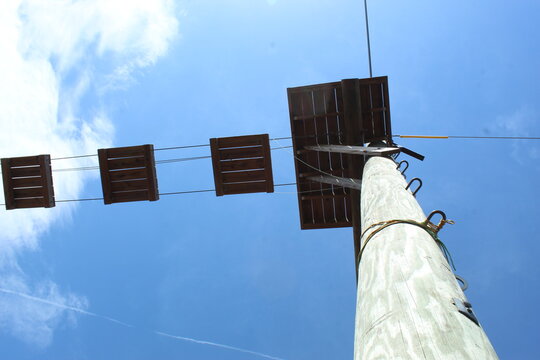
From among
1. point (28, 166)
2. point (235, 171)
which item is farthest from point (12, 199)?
point (235, 171)

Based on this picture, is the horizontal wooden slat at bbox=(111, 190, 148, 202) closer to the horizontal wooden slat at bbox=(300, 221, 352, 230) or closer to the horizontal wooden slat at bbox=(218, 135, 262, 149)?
the horizontal wooden slat at bbox=(218, 135, 262, 149)

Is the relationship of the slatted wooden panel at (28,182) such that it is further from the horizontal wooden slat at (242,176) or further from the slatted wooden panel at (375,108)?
the slatted wooden panel at (375,108)

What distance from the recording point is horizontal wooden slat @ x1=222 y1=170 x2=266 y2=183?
9.95 metres

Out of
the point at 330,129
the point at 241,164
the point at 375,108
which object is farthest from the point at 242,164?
the point at 375,108

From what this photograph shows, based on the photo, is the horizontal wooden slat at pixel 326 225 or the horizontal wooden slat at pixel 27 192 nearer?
the horizontal wooden slat at pixel 27 192

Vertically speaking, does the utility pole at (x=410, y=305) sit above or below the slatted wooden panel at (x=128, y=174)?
below

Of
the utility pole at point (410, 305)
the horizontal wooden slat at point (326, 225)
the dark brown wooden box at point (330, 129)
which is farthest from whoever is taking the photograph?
the horizontal wooden slat at point (326, 225)

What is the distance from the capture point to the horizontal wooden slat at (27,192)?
32.9 feet

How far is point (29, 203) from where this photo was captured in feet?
32.9

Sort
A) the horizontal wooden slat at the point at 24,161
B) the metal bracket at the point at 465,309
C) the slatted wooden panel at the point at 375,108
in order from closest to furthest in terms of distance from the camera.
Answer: the metal bracket at the point at 465,309 < the slatted wooden panel at the point at 375,108 < the horizontal wooden slat at the point at 24,161

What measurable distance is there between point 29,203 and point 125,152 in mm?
2783

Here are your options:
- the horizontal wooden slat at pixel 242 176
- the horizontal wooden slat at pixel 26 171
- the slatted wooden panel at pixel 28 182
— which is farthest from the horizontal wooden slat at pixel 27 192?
the horizontal wooden slat at pixel 242 176

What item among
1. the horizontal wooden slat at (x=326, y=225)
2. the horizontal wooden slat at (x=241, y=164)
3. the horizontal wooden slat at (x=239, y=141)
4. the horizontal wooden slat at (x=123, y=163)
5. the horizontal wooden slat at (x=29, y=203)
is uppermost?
the horizontal wooden slat at (x=239, y=141)

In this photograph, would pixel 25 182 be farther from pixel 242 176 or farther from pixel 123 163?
pixel 242 176
